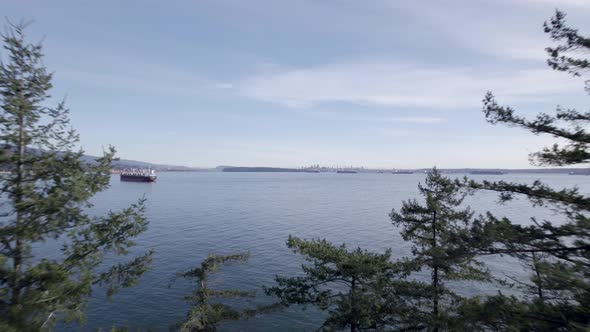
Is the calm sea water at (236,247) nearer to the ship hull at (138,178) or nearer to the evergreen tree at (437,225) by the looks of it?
the evergreen tree at (437,225)

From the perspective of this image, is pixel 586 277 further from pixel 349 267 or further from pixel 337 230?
pixel 337 230

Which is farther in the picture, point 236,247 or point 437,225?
point 236,247

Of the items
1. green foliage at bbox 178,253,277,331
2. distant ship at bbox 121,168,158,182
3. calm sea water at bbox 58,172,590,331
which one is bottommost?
calm sea water at bbox 58,172,590,331

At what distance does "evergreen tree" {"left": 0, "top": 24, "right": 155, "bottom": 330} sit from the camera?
24.3 ft

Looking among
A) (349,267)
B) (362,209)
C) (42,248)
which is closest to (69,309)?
(349,267)

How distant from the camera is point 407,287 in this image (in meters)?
12.9

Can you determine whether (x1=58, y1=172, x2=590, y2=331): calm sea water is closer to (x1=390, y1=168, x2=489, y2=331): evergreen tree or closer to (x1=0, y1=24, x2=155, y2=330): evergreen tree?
(x1=390, y1=168, x2=489, y2=331): evergreen tree

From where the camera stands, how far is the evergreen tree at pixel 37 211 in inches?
291

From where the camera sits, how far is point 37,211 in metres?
7.80

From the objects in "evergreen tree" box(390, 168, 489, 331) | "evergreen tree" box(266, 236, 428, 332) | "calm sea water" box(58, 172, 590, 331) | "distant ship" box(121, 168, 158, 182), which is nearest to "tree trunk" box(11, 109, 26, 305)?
"evergreen tree" box(266, 236, 428, 332)

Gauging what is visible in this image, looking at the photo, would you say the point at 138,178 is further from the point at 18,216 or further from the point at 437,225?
the point at 437,225

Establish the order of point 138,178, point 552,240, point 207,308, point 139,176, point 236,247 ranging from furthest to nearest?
point 138,178
point 139,176
point 236,247
point 207,308
point 552,240

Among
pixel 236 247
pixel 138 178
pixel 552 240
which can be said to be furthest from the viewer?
pixel 138 178

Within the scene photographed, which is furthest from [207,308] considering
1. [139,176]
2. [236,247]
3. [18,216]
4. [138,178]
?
[138,178]
